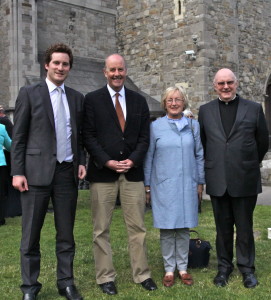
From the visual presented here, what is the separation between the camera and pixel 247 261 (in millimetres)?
4074

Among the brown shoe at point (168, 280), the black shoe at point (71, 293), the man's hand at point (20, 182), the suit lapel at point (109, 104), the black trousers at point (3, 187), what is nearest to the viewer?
the man's hand at point (20, 182)

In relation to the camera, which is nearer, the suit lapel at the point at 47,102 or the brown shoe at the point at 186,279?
the suit lapel at the point at 47,102

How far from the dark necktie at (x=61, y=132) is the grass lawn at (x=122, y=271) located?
3.79ft

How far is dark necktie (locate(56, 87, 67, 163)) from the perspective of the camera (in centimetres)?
360

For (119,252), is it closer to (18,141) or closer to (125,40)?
(18,141)

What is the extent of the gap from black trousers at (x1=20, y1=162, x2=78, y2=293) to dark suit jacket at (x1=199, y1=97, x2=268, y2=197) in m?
1.24

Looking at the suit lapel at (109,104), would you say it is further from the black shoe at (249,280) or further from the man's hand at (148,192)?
the black shoe at (249,280)

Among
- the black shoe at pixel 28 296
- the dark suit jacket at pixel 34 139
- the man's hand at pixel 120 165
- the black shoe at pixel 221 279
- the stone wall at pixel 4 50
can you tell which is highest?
the stone wall at pixel 4 50

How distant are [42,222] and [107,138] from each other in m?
0.85

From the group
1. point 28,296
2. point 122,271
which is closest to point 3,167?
point 122,271

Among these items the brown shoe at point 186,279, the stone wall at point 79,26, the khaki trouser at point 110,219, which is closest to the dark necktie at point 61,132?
the khaki trouser at point 110,219

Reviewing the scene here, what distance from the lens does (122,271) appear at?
443cm

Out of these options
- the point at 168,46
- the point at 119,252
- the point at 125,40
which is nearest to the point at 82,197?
the point at 119,252

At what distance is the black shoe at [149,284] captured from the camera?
386 centimetres
